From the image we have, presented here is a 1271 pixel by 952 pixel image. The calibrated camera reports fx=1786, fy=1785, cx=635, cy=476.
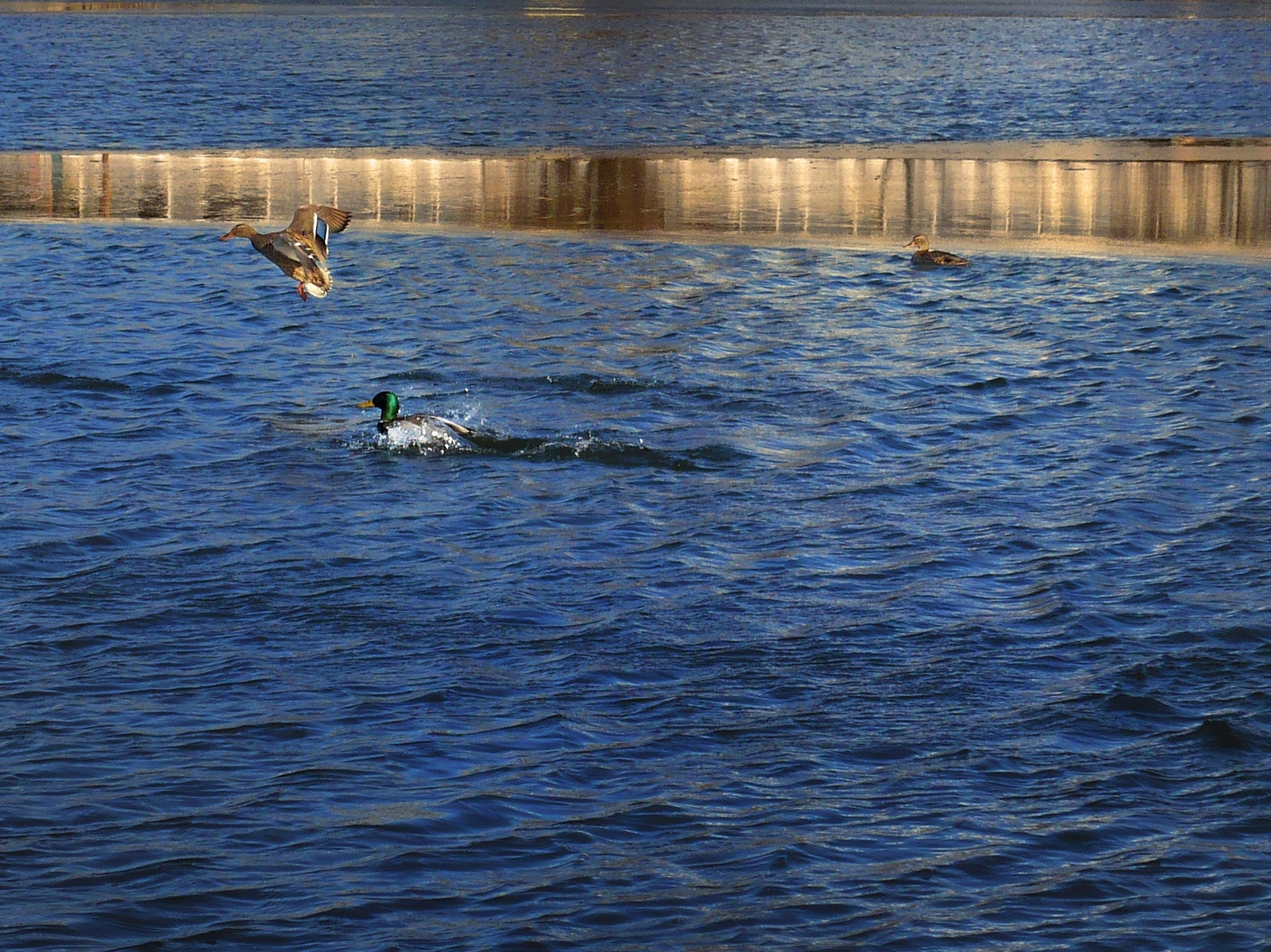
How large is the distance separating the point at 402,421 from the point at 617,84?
3437 centimetres

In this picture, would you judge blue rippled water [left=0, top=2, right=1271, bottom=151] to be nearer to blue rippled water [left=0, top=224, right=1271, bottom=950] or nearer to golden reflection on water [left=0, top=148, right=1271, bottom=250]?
golden reflection on water [left=0, top=148, right=1271, bottom=250]

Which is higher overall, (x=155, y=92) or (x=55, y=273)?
(x=155, y=92)

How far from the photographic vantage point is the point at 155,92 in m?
41.3

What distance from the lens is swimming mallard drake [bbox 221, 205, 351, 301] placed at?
1398cm

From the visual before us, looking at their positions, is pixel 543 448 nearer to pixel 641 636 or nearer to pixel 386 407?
pixel 386 407

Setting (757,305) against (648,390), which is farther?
(757,305)

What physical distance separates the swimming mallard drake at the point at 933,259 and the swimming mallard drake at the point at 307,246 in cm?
759

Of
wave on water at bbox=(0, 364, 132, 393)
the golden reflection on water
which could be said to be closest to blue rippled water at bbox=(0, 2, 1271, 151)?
the golden reflection on water

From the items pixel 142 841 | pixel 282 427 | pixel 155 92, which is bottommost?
pixel 142 841

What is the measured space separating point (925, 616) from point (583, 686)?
211cm

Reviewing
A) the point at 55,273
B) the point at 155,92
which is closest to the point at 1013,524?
the point at 55,273

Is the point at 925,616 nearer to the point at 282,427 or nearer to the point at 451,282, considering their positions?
the point at 282,427

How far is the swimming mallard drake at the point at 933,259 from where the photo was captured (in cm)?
1991

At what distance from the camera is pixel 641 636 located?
375 inches
